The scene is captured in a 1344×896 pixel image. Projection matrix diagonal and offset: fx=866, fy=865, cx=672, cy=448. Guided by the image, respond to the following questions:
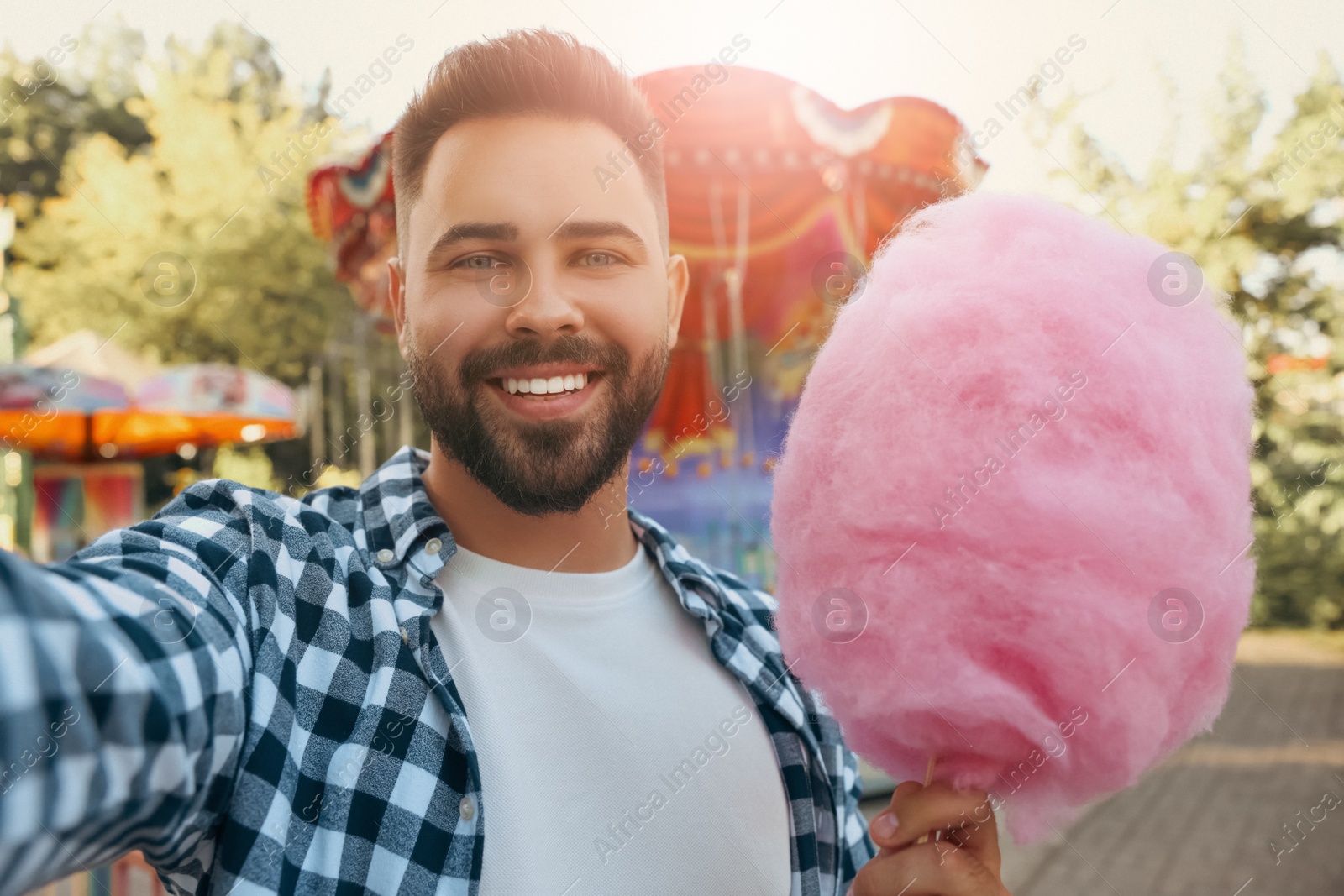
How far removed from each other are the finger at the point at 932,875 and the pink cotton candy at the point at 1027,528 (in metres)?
0.10

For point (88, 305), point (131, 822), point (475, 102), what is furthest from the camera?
point (88, 305)

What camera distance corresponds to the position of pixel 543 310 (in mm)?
1458

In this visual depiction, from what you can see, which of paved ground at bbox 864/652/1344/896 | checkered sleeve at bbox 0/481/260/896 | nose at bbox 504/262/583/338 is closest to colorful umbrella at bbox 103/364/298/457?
paved ground at bbox 864/652/1344/896

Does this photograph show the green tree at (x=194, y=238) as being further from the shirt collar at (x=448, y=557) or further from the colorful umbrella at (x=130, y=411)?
the shirt collar at (x=448, y=557)

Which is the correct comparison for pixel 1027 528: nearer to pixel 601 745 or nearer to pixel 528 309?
pixel 601 745

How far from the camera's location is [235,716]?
103 cm

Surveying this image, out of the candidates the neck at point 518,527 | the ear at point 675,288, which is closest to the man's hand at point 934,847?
the neck at point 518,527

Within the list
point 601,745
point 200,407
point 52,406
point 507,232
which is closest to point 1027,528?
point 601,745

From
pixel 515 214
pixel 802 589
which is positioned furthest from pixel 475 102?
pixel 802 589

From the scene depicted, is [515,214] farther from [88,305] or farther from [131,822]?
[88,305]

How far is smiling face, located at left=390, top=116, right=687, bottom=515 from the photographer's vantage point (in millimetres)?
1465

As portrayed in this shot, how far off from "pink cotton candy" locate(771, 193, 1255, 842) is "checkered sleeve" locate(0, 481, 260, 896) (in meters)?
0.77

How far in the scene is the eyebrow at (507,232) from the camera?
1450 millimetres

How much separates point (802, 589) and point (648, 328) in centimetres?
57
